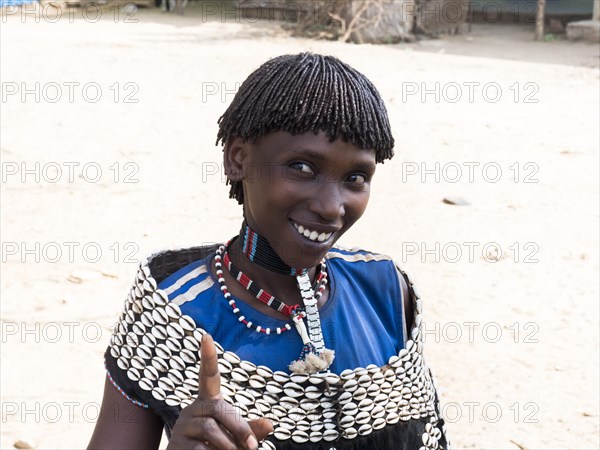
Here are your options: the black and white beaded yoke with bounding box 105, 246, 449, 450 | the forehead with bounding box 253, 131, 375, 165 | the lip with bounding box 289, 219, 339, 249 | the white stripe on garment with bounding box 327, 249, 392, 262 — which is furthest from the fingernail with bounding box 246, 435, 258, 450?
the white stripe on garment with bounding box 327, 249, 392, 262

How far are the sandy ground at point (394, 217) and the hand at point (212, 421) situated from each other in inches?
85.5

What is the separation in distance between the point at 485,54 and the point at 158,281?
35.7ft

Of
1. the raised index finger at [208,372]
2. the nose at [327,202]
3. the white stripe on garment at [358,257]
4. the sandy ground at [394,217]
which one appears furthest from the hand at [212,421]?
the sandy ground at [394,217]

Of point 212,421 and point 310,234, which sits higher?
point 310,234

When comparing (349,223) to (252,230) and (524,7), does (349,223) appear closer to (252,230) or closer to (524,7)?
(252,230)

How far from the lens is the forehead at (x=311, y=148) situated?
5.98ft

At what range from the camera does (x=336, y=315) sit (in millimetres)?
2016

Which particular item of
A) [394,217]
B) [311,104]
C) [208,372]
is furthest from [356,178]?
[394,217]

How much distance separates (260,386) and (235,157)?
0.49 metres

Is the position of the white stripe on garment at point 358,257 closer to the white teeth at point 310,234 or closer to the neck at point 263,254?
the neck at point 263,254

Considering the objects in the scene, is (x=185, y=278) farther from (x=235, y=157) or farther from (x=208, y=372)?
(x=208, y=372)

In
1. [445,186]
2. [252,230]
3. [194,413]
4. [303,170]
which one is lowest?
[445,186]

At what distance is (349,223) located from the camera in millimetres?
1917

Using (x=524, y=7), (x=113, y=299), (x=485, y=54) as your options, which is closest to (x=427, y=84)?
(x=485, y=54)
